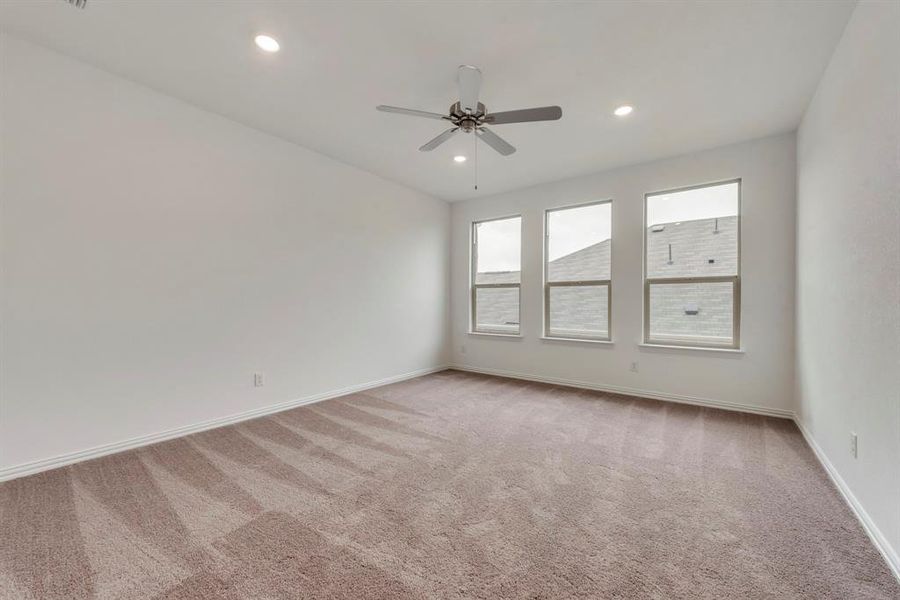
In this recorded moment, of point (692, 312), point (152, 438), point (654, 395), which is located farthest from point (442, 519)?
point (692, 312)

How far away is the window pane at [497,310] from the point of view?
5.25 m

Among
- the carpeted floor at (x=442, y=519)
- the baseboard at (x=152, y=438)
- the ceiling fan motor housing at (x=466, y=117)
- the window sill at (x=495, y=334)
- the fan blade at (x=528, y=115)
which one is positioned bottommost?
the carpeted floor at (x=442, y=519)

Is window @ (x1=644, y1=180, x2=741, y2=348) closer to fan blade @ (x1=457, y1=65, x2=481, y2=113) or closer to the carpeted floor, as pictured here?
the carpeted floor

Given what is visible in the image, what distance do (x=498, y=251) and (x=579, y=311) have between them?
1544mm

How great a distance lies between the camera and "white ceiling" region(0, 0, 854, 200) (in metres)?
1.96

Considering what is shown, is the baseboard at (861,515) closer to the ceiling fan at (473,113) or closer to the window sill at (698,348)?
the window sill at (698,348)

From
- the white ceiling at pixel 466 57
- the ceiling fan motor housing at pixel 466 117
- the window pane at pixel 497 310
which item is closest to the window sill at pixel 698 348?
the window pane at pixel 497 310

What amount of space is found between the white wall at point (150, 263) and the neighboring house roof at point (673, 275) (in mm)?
2810

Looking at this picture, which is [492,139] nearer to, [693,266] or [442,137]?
[442,137]

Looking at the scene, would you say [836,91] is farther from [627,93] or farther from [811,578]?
[811,578]

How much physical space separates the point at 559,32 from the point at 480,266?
3.70 metres

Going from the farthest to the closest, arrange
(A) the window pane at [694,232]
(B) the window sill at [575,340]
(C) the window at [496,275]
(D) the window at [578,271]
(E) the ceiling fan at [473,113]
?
(C) the window at [496,275], (D) the window at [578,271], (B) the window sill at [575,340], (A) the window pane at [694,232], (E) the ceiling fan at [473,113]

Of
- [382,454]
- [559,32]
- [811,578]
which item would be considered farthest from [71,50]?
[811,578]

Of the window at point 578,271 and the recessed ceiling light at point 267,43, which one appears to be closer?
the recessed ceiling light at point 267,43
